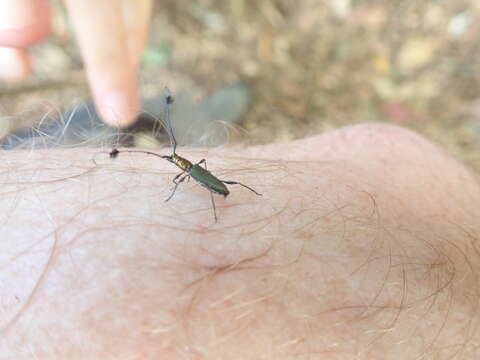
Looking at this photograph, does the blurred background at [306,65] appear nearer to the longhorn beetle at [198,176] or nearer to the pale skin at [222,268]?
the longhorn beetle at [198,176]

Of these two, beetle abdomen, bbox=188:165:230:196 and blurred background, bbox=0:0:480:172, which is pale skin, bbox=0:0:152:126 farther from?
beetle abdomen, bbox=188:165:230:196

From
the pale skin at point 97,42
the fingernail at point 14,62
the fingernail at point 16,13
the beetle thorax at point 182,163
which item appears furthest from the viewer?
the fingernail at point 14,62

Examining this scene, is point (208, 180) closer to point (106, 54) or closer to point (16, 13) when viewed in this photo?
point (106, 54)

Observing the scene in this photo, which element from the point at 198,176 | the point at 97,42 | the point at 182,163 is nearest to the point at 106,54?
the point at 97,42

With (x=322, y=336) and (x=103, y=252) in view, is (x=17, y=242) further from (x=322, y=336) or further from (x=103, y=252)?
(x=322, y=336)

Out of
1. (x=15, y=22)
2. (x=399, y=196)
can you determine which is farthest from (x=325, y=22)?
(x=399, y=196)

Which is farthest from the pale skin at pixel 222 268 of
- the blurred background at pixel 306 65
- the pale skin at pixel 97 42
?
the blurred background at pixel 306 65

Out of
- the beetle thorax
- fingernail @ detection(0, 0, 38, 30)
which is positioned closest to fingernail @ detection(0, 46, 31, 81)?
fingernail @ detection(0, 0, 38, 30)
